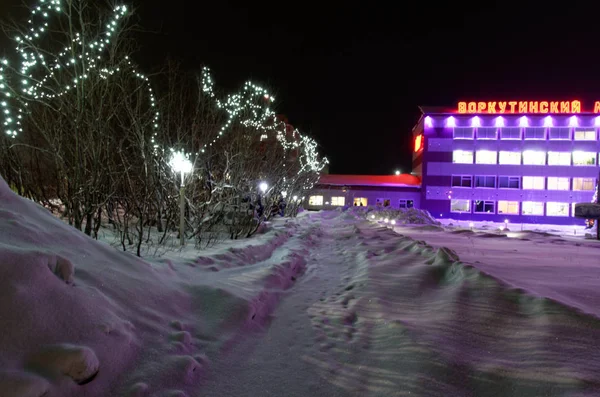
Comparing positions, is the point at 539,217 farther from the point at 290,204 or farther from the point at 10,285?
the point at 10,285

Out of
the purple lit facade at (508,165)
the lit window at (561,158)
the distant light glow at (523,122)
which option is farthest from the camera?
the distant light glow at (523,122)

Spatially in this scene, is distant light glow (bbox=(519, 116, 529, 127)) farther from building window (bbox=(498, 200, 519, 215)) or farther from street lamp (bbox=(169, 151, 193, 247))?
street lamp (bbox=(169, 151, 193, 247))

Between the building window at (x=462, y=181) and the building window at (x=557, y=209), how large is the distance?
904 cm

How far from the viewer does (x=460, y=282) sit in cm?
716

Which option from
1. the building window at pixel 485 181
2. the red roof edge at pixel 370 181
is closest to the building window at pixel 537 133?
the building window at pixel 485 181

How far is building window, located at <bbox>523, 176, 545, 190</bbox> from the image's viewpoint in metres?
45.9

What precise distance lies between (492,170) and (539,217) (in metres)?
7.64

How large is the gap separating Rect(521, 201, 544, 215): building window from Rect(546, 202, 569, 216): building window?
0.72 metres

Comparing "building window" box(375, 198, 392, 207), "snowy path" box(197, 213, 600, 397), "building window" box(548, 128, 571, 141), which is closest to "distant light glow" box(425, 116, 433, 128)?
"building window" box(375, 198, 392, 207)

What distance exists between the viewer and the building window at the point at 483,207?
4675cm

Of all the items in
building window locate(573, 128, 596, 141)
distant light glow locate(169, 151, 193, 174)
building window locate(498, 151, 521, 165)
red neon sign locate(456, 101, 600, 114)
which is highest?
red neon sign locate(456, 101, 600, 114)

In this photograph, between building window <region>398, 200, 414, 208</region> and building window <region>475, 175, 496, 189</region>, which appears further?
building window <region>398, 200, 414, 208</region>

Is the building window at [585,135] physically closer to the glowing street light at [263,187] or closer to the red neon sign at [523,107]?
the red neon sign at [523,107]

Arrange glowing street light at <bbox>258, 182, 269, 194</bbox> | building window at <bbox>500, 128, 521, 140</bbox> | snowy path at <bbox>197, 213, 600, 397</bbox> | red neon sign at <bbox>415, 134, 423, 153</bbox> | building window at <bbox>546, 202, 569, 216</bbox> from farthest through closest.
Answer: red neon sign at <bbox>415, 134, 423, 153</bbox>
building window at <bbox>500, 128, 521, 140</bbox>
building window at <bbox>546, 202, 569, 216</bbox>
glowing street light at <bbox>258, 182, 269, 194</bbox>
snowy path at <bbox>197, 213, 600, 397</bbox>
